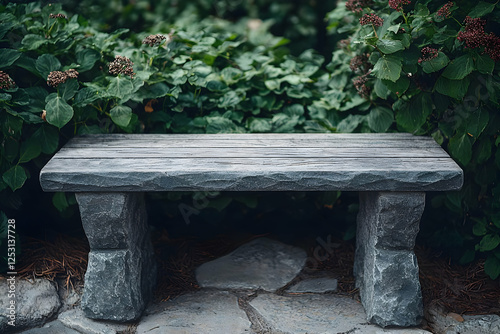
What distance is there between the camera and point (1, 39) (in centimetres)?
227

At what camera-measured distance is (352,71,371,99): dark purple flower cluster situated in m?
2.48

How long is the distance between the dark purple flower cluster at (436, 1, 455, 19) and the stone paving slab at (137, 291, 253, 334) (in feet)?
4.73

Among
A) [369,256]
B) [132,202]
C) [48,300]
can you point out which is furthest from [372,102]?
[48,300]

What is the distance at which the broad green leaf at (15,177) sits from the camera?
2133 mm

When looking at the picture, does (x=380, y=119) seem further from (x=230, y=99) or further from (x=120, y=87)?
(x=120, y=87)

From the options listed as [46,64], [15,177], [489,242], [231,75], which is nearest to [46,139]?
[15,177]

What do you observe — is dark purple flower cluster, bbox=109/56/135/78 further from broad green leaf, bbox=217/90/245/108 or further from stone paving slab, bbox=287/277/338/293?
stone paving slab, bbox=287/277/338/293

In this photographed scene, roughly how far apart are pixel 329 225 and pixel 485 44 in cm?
123

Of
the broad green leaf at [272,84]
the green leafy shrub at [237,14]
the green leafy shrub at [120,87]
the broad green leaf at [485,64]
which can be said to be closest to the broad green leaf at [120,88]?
the green leafy shrub at [120,87]

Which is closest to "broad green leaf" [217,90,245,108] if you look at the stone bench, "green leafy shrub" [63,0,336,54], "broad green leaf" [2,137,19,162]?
the stone bench

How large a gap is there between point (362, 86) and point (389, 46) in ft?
1.61

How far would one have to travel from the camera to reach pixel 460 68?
2000 millimetres

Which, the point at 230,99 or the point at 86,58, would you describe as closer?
the point at 86,58

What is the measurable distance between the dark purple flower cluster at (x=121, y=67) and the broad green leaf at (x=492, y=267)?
5.75ft
